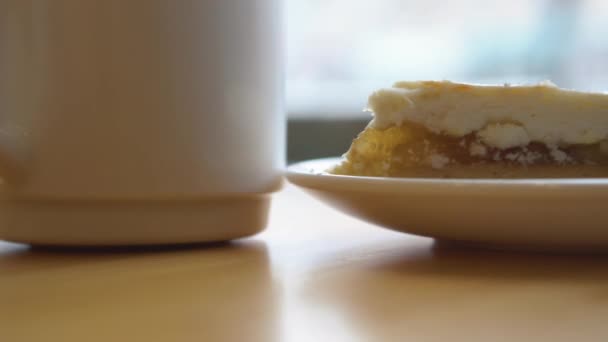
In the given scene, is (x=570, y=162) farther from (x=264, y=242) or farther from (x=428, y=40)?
(x=428, y=40)

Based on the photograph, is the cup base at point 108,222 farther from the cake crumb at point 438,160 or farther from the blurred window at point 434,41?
the blurred window at point 434,41

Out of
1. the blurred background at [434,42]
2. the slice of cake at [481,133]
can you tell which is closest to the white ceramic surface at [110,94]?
the slice of cake at [481,133]

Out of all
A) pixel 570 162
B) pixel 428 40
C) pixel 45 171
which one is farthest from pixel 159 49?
pixel 428 40

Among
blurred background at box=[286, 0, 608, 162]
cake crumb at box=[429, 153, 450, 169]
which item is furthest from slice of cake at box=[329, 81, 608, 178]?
blurred background at box=[286, 0, 608, 162]

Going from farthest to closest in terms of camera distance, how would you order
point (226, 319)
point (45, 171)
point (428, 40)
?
point (428, 40) → point (45, 171) → point (226, 319)

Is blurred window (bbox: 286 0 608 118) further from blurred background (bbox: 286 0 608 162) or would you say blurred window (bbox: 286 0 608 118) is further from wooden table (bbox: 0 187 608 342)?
wooden table (bbox: 0 187 608 342)
